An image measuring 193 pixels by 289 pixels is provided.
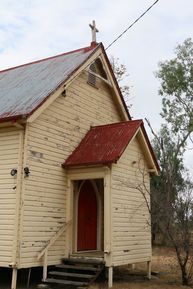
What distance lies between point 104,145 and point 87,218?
285 centimetres

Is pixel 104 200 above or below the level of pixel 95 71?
below

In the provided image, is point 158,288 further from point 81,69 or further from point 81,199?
point 81,69

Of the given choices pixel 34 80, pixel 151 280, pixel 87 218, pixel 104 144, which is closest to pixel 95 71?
pixel 34 80

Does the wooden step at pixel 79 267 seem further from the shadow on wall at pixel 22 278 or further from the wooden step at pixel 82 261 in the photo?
the shadow on wall at pixel 22 278

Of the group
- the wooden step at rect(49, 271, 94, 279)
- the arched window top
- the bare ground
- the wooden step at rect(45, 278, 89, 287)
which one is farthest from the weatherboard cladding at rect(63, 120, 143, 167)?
the bare ground

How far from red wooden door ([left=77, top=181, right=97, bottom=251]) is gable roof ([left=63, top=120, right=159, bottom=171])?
1542 millimetres

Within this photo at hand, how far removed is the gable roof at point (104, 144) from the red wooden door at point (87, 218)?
1.54 m

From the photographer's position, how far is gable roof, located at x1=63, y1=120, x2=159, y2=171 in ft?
40.6

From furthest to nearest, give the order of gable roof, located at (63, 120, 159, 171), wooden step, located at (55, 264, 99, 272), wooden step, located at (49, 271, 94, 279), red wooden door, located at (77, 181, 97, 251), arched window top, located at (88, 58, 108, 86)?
arched window top, located at (88, 58, 108, 86), red wooden door, located at (77, 181, 97, 251), gable roof, located at (63, 120, 159, 171), wooden step, located at (55, 264, 99, 272), wooden step, located at (49, 271, 94, 279)

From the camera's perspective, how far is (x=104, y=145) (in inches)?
517

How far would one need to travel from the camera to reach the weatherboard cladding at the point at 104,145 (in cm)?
1240

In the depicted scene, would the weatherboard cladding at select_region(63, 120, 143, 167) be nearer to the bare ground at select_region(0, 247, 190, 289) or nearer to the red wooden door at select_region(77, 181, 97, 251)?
the red wooden door at select_region(77, 181, 97, 251)

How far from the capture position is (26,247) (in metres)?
11.2

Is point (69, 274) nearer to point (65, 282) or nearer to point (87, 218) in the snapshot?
point (65, 282)
